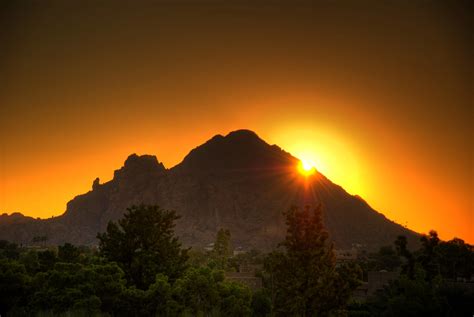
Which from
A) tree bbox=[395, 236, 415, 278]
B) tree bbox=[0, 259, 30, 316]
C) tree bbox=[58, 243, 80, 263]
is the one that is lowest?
tree bbox=[0, 259, 30, 316]

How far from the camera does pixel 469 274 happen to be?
7906cm

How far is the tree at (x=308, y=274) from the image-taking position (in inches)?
1041

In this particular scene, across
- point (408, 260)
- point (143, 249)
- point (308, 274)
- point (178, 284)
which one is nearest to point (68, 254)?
point (143, 249)

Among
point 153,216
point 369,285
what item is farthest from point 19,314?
point 369,285

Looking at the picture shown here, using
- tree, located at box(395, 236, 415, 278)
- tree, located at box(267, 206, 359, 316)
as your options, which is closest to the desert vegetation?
tree, located at box(267, 206, 359, 316)

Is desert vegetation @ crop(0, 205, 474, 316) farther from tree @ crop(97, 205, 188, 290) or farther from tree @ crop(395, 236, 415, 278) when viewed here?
tree @ crop(395, 236, 415, 278)

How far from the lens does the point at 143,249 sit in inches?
1454

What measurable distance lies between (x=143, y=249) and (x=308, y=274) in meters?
14.1

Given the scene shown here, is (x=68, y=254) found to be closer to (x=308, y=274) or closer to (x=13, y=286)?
(x=13, y=286)

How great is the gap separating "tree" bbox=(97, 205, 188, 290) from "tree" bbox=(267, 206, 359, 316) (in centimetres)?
1128

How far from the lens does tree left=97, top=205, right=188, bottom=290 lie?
3591 cm

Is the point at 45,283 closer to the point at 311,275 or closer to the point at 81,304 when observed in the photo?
the point at 81,304

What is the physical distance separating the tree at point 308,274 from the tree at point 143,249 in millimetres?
11284

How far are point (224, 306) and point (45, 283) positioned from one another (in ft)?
35.1
